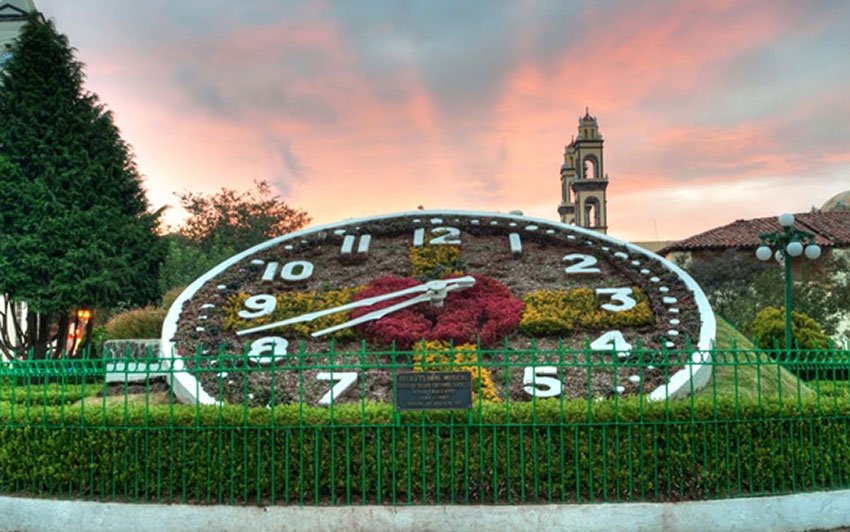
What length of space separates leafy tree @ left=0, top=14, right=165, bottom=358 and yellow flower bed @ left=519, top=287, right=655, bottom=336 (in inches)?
392

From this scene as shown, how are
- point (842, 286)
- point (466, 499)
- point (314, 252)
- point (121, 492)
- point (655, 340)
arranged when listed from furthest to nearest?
1. point (842, 286)
2. point (314, 252)
3. point (655, 340)
4. point (121, 492)
5. point (466, 499)

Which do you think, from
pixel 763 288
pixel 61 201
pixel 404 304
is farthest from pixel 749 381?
pixel 763 288

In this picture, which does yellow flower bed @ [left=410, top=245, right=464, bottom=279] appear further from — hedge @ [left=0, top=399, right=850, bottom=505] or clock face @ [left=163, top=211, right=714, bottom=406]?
hedge @ [left=0, top=399, right=850, bottom=505]

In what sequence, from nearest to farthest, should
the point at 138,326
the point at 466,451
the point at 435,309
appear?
1. the point at 466,451
2. the point at 435,309
3. the point at 138,326

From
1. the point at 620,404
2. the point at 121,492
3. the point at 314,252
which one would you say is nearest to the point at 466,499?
the point at 620,404

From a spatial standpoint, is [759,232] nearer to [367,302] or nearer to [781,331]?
[781,331]

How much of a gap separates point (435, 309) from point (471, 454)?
11.9 feet

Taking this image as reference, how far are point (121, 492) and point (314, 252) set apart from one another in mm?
5453

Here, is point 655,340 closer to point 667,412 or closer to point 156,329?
point 667,412

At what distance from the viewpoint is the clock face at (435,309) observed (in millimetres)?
7305

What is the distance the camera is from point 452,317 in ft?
27.9

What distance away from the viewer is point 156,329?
10.7 m

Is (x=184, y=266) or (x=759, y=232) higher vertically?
(x=759, y=232)

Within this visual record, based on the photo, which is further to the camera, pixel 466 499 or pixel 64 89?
pixel 64 89
